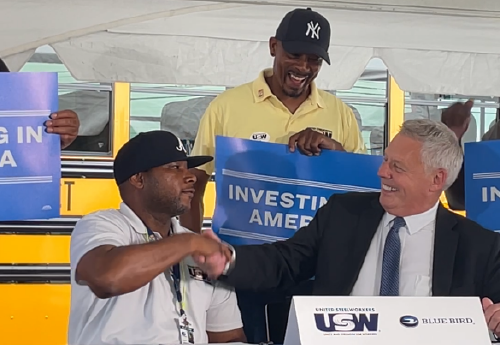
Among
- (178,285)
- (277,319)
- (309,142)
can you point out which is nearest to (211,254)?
(178,285)

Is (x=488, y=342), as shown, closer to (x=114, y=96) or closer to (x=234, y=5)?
(x=234, y=5)

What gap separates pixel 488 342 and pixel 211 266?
112 centimetres

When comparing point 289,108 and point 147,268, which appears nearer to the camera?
point 147,268

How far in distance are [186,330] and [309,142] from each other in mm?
1124

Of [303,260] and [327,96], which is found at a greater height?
[327,96]

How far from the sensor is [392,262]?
300 centimetres

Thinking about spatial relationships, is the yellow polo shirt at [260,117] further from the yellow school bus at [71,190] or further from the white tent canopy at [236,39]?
the yellow school bus at [71,190]

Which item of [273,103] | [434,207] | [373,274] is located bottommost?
[373,274]

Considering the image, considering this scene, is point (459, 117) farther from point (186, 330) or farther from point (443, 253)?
point (186, 330)

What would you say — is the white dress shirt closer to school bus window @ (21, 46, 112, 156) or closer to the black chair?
the black chair

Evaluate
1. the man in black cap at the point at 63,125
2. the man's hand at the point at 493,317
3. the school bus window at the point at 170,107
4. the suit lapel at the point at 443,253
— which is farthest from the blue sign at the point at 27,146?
the man's hand at the point at 493,317

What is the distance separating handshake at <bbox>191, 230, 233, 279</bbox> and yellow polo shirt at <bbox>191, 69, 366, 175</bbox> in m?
1.14

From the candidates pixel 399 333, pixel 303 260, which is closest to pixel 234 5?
pixel 303 260

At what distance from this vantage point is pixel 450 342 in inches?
76.0
